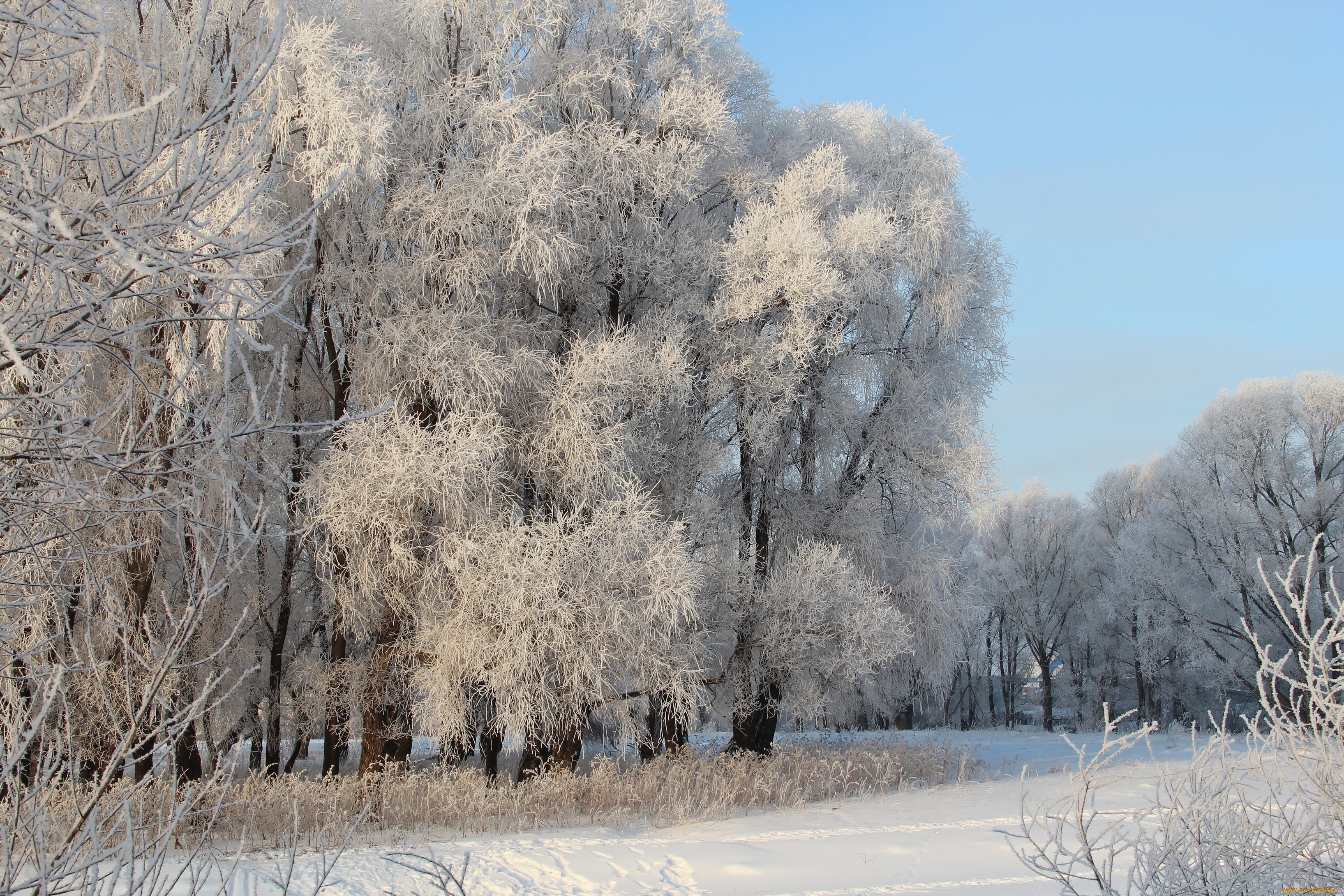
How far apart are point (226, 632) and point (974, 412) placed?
11.3 meters

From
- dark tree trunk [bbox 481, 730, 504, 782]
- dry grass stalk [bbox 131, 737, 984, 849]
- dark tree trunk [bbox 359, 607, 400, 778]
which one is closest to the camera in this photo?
dry grass stalk [bbox 131, 737, 984, 849]

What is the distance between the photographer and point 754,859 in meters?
6.64

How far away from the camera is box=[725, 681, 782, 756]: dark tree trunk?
11570mm

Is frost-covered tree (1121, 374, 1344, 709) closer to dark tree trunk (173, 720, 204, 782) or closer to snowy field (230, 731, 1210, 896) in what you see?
snowy field (230, 731, 1210, 896)

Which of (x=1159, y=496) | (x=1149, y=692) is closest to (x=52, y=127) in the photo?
(x=1159, y=496)

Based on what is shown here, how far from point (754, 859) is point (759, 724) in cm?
587

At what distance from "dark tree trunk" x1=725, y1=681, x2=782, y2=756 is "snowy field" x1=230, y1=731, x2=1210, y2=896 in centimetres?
229

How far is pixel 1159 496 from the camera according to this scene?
2836cm

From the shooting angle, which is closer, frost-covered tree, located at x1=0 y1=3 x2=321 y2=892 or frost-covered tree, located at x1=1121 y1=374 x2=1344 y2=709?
frost-covered tree, located at x1=0 y1=3 x2=321 y2=892

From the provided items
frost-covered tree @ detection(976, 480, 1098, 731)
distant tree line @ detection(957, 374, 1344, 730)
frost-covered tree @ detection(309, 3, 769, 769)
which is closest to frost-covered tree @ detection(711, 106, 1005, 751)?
frost-covered tree @ detection(309, 3, 769, 769)

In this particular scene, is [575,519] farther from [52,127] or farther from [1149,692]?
[1149,692]

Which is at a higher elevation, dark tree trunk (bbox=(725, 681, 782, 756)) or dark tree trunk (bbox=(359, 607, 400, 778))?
dark tree trunk (bbox=(359, 607, 400, 778))

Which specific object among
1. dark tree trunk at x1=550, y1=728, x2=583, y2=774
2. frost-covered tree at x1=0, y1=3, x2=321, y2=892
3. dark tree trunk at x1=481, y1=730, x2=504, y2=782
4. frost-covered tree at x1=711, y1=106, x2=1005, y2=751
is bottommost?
dark tree trunk at x1=481, y1=730, x2=504, y2=782

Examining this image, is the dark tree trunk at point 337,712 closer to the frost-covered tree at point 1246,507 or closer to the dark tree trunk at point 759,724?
the dark tree trunk at point 759,724
